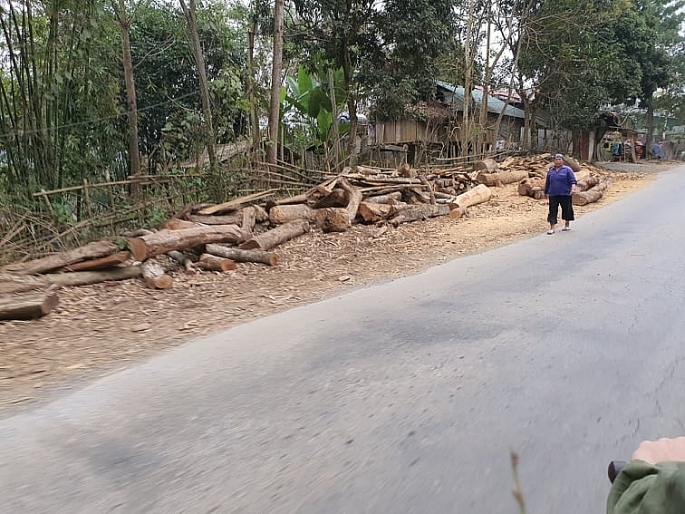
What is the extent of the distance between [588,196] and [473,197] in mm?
3344

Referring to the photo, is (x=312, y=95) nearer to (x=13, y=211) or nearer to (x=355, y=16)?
(x=355, y=16)

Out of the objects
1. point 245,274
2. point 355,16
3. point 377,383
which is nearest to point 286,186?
point 245,274

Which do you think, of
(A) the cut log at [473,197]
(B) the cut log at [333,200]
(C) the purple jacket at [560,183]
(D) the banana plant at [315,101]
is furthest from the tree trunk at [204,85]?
(D) the banana plant at [315,101]

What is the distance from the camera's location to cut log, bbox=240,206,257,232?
9930 millimetres

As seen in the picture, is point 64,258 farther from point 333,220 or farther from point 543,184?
point 543,184

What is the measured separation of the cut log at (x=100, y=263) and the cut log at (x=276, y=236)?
203 centimetres

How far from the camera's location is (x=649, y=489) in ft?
4.09

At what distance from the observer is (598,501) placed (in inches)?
96.1

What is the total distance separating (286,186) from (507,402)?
982 cm

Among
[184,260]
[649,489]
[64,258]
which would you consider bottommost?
[184,260]

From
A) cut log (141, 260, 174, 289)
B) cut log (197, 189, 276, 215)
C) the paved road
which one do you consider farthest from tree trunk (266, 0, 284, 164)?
the paved road

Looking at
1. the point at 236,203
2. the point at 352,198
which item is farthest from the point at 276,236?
the point at 352,198

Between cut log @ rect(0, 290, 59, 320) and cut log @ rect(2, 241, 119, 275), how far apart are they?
1103mm

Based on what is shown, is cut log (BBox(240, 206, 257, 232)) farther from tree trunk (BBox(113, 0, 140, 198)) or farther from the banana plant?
the banana plant
